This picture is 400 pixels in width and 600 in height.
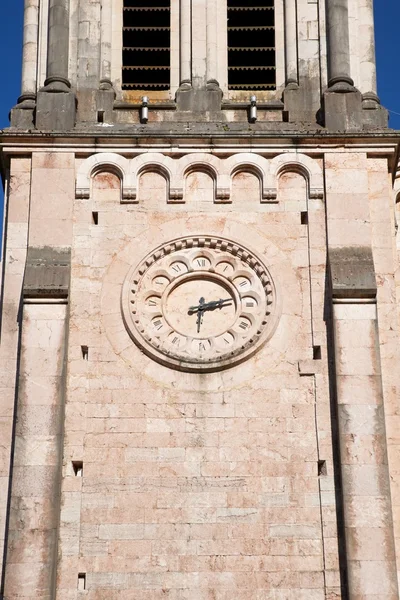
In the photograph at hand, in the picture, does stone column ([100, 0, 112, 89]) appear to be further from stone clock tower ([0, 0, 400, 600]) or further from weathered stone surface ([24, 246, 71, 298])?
weathered stone surface ([24, 246, 71, 298])

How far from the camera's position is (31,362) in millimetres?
21266

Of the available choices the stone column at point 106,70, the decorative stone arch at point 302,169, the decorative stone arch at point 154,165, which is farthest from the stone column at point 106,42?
the decorative stone arch at point 302,169

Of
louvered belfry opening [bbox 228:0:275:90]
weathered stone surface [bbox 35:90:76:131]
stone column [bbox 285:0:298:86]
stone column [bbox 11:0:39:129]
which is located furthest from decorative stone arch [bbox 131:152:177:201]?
stone column [bbox 285:0:298:86]

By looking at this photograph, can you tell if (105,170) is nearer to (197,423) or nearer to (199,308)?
(199,308)

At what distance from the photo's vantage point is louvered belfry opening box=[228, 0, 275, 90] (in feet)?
82.8

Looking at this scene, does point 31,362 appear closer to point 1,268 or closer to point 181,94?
point 1,268

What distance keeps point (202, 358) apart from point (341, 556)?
4048 mm

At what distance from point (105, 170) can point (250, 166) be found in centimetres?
263

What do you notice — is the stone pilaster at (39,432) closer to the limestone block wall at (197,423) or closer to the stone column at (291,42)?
the limestone block wall at (197,423)

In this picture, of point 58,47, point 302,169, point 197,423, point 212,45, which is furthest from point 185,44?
point 197,423

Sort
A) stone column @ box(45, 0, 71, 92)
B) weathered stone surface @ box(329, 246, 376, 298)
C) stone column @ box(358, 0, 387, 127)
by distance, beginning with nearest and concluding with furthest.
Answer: weathered stone surface @ box(329, 246, 376, 298), stone column @ box(358, 0, 387, 127), stone column @ box(45, 0, 71, 92)

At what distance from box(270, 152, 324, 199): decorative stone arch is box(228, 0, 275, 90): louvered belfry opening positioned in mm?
2276

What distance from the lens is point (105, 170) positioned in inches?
921

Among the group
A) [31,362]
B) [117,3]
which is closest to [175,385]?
[31,362]
